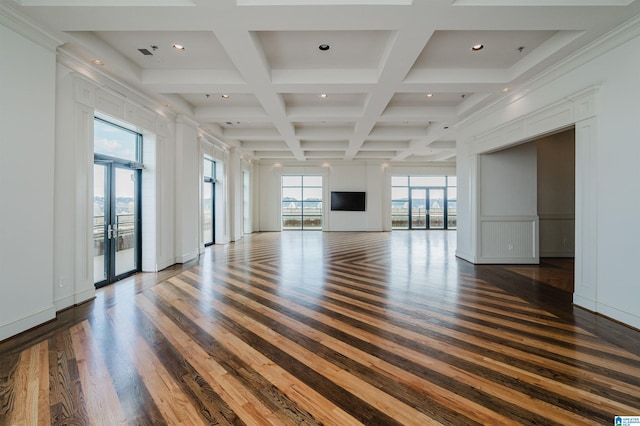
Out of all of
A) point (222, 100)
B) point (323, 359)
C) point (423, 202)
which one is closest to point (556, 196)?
point (423, 202)

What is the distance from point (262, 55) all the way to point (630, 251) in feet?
16.9

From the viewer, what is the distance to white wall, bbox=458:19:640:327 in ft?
9.95

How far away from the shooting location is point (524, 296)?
13.0 feet

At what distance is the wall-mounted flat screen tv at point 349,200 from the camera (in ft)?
43.4

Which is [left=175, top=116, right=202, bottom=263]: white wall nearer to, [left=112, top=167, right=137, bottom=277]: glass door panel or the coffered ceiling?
the coffered ceiling

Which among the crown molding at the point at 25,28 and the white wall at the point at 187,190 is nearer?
the crown molding at the point at 25,28

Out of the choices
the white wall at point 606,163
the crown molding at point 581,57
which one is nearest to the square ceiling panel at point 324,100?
the crown molding at point 581,57

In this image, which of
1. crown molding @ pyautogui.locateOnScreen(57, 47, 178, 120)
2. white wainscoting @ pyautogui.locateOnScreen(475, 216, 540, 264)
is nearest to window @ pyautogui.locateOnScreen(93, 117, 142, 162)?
crown molding @ pyautogui.locateOnScreen(57, 47, 178, 120)

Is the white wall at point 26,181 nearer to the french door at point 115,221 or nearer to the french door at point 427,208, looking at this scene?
the french door at point 115,221

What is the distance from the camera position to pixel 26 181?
9.70 ft

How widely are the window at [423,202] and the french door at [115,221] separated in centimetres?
1128

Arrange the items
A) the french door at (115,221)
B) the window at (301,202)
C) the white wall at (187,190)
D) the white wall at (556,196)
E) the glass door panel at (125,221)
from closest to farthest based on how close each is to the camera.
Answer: the french door at (115,221) < the glass door panel at (125,221) < the white wall at (187,190) < the white wall at (556,196) < the window at (301,202)

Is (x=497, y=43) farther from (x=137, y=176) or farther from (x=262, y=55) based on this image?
(x=137, y=176)

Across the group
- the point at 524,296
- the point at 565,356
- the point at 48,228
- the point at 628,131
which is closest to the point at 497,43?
the point at 628,131
